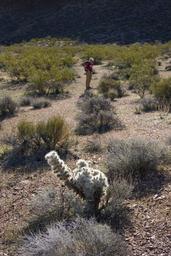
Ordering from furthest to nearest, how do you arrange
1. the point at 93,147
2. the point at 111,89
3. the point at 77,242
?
the point at 111,89
the point at 93,147
the point at 77,242

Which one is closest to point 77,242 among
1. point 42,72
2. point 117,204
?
point 117,204

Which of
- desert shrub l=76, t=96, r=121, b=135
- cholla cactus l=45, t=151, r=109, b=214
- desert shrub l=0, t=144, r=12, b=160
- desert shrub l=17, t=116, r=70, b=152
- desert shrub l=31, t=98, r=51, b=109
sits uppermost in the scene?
cholla cactus l=45, t=151, r=109, b=214

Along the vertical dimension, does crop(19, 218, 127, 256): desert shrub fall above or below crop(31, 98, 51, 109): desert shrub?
above

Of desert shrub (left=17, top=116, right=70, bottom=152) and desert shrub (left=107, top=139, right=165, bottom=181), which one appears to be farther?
desert shrub (left=17, top=116, right=70, bottom=152)

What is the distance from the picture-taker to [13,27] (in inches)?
2440

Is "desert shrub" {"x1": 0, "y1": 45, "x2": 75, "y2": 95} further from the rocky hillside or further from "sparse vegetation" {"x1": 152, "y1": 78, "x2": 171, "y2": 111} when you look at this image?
the rocky hillside

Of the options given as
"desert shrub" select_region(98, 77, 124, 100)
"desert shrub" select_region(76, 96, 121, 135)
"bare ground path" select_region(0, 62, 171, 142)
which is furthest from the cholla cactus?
"desert shrub" select_region(98, 77, 124, 100)

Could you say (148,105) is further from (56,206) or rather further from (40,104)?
(56,206)

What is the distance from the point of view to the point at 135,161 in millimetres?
9156

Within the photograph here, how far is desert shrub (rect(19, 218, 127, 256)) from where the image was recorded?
6.38 meters

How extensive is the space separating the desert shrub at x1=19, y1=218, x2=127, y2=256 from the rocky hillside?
45.4 m

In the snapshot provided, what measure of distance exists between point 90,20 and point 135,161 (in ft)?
161

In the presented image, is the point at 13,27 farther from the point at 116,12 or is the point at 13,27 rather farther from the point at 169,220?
the point at 169,220

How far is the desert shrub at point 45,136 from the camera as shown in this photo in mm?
11805
